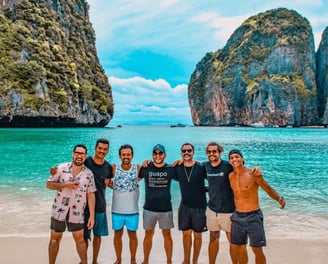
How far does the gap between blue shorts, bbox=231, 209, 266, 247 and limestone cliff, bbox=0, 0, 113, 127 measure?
60.0 meters

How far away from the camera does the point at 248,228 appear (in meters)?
4.38

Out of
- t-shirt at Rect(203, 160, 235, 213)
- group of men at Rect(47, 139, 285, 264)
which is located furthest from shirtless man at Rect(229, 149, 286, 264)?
t-shirt at Rect(203, 160, 235, 213)

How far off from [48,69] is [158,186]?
7084 centimetres

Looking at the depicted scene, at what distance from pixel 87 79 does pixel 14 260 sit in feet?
295

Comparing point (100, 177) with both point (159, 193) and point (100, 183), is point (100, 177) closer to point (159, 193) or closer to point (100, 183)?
point (100, 183)

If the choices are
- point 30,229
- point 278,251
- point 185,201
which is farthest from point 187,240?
point 30,229

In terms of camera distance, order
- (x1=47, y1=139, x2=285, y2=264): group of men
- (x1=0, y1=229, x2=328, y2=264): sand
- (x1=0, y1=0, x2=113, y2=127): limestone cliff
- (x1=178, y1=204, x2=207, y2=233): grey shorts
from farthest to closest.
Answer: (x1=0, y1=0, x2=113, y2=127): limestone cliff < (x1=0, y1=229, x2=328, y2=264): sand < (x1=178, y1=204, x2=207, y2=233): grey shorts < (x1=47, y1=139, x2=285, y2=264): group of men

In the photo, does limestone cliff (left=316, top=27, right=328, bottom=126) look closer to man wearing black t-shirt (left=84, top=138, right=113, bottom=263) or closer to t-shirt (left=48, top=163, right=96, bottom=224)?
man wearing black t-shirt (left=84, top=138, right=113, bottom=263)

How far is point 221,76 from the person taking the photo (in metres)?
148

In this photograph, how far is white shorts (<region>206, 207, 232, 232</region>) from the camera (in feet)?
15.6

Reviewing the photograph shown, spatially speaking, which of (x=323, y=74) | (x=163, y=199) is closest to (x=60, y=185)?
(x=163, y=199)

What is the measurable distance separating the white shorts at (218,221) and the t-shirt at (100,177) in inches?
62.4

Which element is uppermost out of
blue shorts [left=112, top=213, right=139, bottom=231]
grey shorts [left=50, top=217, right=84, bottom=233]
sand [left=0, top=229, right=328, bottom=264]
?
grey shorts [left=50, top=217, right=84, bottom=233]

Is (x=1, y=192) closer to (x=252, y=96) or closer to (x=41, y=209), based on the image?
(x=41, y=209)
